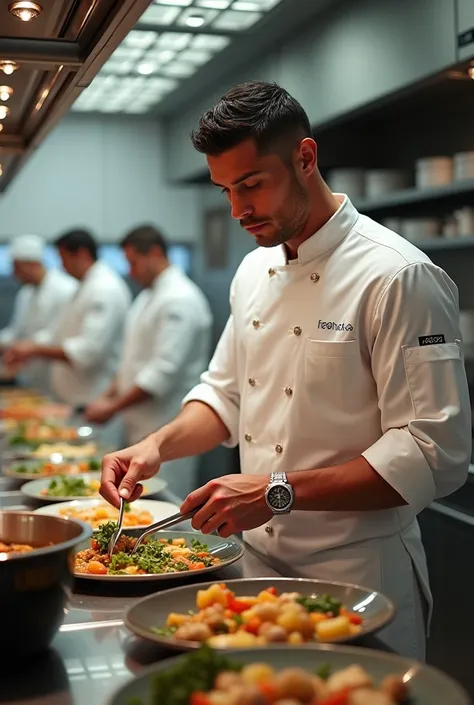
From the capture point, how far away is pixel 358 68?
3.51 m

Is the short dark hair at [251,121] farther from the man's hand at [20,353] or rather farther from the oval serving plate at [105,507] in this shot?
the man's hand at [20,353]

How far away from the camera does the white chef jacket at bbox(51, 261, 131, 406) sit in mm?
5055

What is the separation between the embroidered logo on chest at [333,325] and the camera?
1734 millimetres

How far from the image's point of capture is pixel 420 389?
5.33ft

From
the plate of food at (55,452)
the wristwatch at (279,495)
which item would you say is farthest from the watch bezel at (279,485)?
the plate of food at (55,452)

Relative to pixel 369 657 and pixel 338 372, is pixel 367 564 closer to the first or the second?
pixel 338 372

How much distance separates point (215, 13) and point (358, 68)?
2.48 feet

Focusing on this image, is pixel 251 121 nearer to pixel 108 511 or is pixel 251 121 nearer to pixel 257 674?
pixel 108 511

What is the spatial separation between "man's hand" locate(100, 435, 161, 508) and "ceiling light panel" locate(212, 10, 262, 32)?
8.38ft

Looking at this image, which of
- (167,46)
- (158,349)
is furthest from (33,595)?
(167,46)

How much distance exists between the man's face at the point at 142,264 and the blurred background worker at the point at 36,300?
157 centimetres

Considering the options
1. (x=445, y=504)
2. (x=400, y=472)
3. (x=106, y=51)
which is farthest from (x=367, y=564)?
(x=445, y=504)

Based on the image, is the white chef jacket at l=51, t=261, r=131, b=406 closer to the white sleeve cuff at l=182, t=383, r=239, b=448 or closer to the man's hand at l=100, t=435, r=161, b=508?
the white sleeve cuff at l=182, t=383, r=239, b=448

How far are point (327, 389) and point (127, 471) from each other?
42cm
